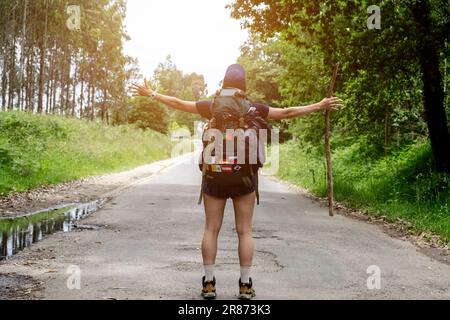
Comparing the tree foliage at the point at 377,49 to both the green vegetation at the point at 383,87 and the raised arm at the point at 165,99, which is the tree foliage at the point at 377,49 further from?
the raised arm at the point at 165,99

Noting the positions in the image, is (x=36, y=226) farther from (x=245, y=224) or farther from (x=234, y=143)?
(x=234, y=143)

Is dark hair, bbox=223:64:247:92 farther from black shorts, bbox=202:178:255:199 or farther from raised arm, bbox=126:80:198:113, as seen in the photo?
black shorts, bbox=202:178:255:199

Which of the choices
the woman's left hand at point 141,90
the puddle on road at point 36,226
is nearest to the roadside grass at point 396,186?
the woman's left hand at point 141,90

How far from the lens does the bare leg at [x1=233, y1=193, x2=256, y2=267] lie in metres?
5.06

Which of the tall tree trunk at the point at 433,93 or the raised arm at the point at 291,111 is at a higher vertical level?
the tall tree trunk at the point at 433,93

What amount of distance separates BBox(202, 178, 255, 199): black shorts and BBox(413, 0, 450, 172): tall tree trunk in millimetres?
9018

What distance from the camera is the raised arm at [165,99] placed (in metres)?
5.22

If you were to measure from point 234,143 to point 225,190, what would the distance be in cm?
45

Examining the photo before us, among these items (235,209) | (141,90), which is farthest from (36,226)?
(235,209)

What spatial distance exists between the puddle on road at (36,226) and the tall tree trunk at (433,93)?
8586mm

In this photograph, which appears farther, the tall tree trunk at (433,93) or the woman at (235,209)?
the tall tree trunk at (433,93)

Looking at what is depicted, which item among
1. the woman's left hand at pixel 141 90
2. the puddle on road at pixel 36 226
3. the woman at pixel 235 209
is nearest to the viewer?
the woman at pixel 235 209

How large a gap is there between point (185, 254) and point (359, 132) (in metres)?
14.1

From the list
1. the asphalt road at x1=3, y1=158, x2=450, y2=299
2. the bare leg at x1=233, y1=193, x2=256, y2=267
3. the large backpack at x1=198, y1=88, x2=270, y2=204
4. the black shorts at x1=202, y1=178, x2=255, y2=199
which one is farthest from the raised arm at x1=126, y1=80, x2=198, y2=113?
the asphalt road at x1=3, y1=158, x2=450, y2=299
